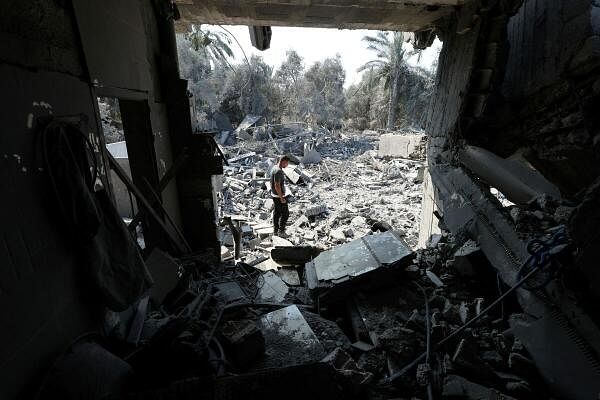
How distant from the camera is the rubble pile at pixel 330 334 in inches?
86.7

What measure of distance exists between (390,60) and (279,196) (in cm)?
1889

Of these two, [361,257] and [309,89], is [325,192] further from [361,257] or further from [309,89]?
[309,89]

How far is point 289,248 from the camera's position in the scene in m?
5.73

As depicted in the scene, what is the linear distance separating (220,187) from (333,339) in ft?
31.4

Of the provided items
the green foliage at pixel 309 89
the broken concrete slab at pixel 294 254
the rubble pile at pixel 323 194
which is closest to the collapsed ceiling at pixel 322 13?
the rubble pile at pixel 323 194

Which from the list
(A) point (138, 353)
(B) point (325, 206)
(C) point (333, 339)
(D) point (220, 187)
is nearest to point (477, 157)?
(C) point (333, 339)

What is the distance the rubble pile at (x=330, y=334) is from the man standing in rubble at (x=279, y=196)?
3732 mm

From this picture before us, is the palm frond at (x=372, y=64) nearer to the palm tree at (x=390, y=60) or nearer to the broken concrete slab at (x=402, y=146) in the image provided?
the palm tree at (x=390, y=60)

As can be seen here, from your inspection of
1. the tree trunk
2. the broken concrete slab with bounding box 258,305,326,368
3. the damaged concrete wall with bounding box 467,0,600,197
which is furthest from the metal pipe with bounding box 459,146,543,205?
the tree trunk

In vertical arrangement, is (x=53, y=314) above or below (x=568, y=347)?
above

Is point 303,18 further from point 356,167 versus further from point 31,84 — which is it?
point 356,167

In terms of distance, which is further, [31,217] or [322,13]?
[322,13]

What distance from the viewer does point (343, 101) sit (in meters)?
28.6

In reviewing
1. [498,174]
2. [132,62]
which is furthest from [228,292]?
[498,174]
